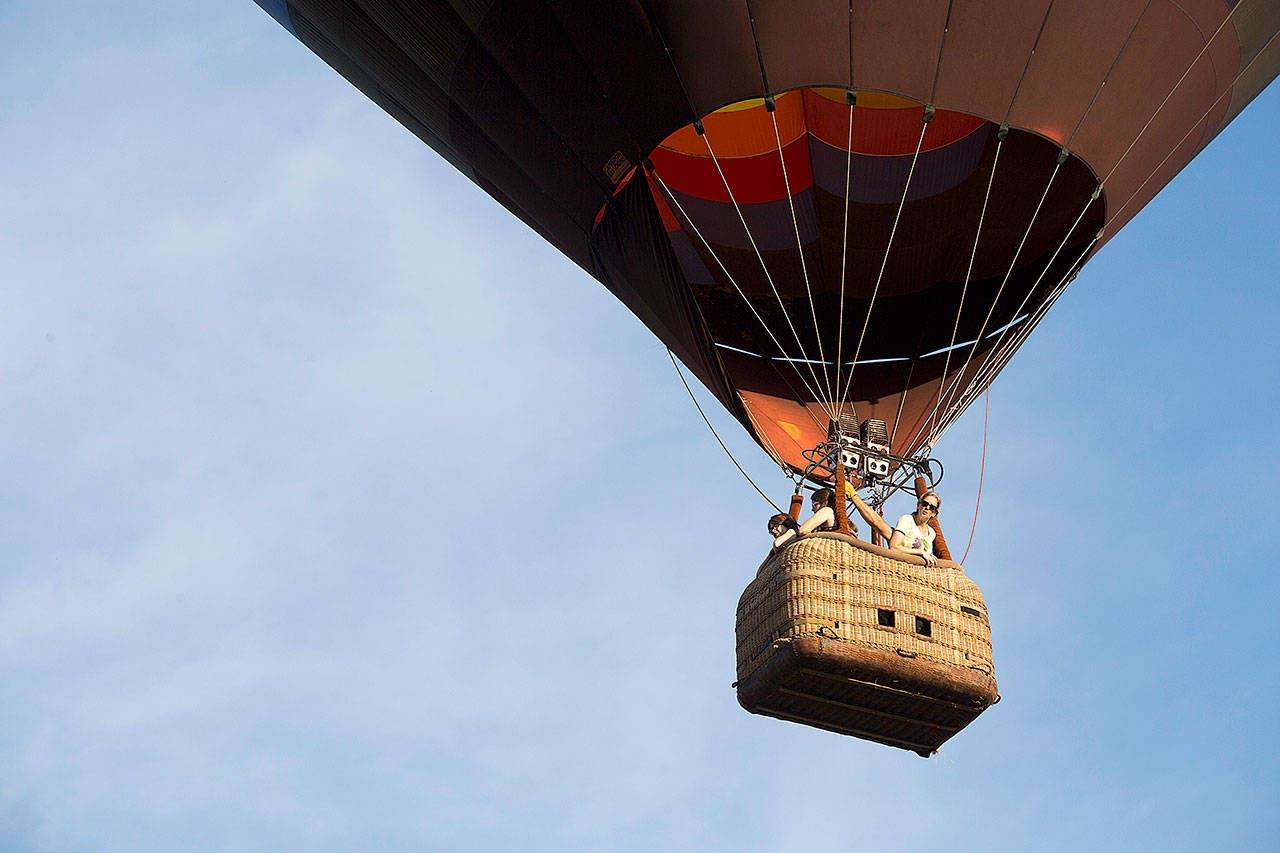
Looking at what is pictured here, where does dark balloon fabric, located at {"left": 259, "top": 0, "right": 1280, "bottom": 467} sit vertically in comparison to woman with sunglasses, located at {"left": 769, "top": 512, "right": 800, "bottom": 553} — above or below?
above

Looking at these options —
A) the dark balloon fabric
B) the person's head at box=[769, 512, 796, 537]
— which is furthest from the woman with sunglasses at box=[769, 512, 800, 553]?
the dark balloon fabric

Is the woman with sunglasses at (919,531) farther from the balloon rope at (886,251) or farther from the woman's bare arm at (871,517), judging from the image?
the balloon rope at (886,251)

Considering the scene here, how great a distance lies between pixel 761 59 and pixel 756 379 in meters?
2.34

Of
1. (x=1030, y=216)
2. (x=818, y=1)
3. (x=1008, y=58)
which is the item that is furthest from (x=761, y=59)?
(x=1030, y=216)

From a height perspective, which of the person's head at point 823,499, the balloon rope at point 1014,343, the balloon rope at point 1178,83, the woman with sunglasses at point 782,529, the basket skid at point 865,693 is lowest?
the basket skid at point 865,693

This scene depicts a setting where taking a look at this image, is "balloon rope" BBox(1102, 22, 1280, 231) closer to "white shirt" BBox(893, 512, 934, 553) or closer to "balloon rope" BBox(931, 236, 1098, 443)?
"balloon rope" BBox(931, 236, 1098, 443)

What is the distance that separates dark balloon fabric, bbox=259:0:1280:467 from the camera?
28.3 ft

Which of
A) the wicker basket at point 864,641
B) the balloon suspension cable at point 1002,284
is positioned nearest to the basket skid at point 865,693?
the wicker basket at point 864,641

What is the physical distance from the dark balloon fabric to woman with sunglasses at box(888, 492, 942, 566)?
83cm

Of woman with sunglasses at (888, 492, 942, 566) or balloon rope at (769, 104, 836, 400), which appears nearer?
woman with sunglasses at (888, 492, 942, 566)

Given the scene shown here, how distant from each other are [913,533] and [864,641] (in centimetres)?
77

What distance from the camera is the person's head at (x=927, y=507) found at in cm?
863

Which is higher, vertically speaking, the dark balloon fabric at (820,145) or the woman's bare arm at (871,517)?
the dark balloon fabric at (820,145)

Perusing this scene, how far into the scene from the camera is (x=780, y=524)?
848 cm
